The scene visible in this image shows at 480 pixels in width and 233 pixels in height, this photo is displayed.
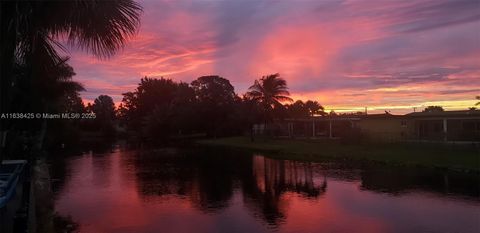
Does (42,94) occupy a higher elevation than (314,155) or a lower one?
higher

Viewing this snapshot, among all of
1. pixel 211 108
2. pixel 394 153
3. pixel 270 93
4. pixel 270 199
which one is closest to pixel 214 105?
pixel 211 108

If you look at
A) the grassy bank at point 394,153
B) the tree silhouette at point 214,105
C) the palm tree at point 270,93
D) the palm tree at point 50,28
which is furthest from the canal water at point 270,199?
the tree silhouette at point 214,105

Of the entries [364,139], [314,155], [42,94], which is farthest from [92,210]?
[364,139]

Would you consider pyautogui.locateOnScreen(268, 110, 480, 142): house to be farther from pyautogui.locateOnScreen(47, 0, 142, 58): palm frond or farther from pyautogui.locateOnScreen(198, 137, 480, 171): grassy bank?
pyautogui.locateOnScreen(47, 0, 142, 58): palm frond

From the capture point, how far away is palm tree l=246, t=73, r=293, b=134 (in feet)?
203

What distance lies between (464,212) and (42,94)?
2640 cm

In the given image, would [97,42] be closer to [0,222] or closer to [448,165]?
[0,222]

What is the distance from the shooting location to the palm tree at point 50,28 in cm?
641

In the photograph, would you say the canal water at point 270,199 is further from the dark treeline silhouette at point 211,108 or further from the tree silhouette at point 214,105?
the tree silhouette at point 214,105

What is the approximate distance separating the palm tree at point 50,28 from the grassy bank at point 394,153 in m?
24.6

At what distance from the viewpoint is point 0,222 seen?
8.55 metres

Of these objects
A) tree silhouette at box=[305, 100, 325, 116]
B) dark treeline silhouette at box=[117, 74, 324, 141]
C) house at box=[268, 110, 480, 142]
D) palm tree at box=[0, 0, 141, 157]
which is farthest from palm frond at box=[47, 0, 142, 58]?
tree silhouette at box=[305, 100, 325, 116]

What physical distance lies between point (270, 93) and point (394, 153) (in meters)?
28.4

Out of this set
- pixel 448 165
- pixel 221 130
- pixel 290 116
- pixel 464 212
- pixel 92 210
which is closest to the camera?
pixel 464 212
